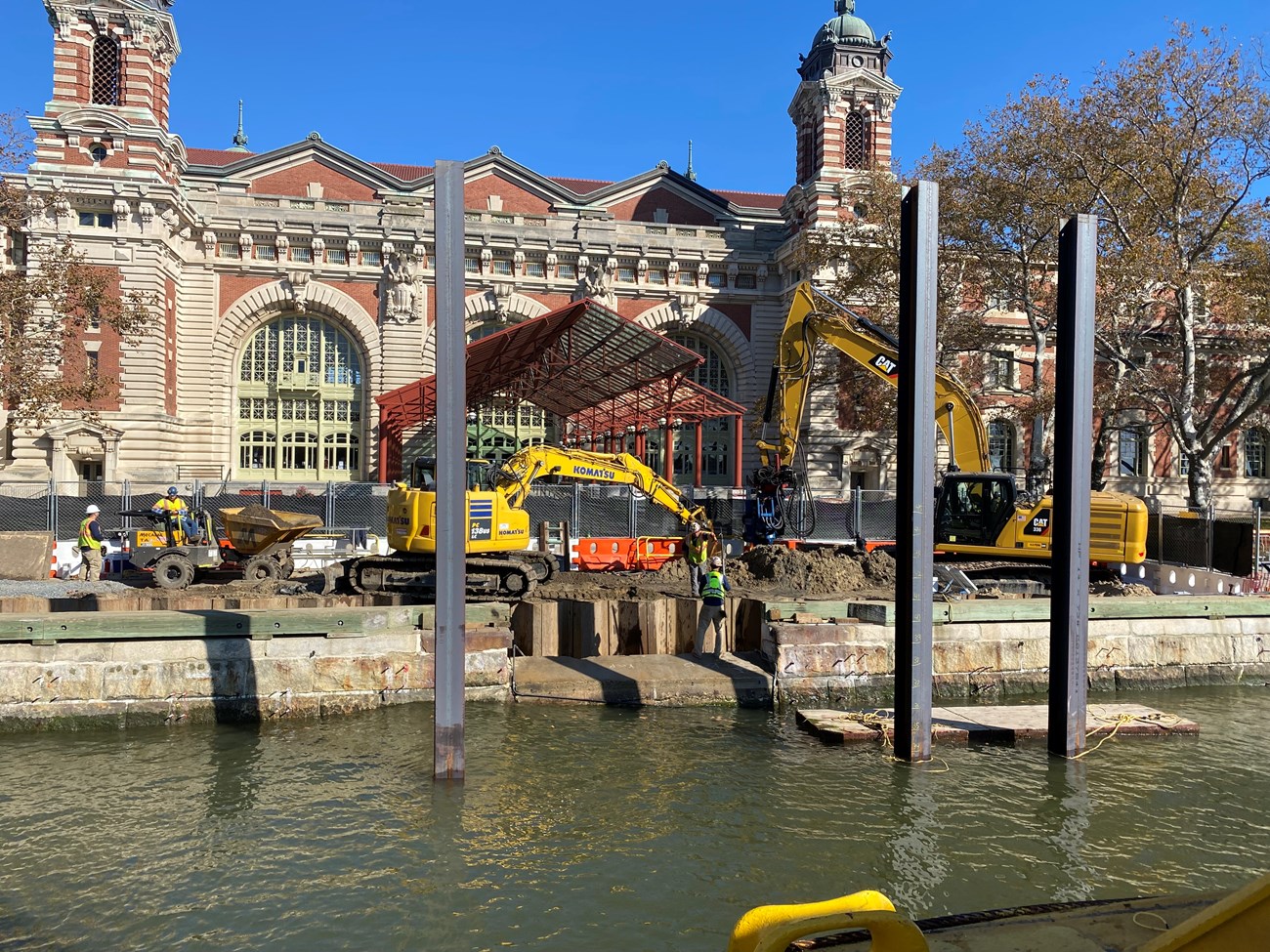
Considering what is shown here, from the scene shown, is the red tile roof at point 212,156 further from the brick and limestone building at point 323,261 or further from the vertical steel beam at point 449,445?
the vertical steel beam at point 449,445

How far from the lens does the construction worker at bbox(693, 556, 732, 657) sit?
1280 cm

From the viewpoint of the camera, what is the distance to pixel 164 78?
38.9m

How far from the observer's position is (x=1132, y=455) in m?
45.5

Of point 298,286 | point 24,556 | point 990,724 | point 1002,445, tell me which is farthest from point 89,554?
point 1002,445

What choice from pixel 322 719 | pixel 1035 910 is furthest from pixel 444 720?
pixel 1035 910

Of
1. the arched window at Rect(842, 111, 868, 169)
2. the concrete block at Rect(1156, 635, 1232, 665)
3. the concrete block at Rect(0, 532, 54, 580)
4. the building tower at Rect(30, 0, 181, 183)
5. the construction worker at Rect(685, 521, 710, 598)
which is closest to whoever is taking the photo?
the concrete block at Rect(1156, 635, 1232, 665)

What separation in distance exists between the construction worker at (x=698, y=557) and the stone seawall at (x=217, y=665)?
5.17 m

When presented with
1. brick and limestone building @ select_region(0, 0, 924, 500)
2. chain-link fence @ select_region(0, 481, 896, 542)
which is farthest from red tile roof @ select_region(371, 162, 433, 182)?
chain-link fence @ select_region(0, 481, 896, 542)

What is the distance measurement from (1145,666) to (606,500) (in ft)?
47.3

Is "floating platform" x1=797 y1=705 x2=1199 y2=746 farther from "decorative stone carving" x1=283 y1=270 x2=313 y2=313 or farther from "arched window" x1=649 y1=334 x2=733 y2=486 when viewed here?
"decorative stone carving" x1=283 y1=270 x2=313 y2=313

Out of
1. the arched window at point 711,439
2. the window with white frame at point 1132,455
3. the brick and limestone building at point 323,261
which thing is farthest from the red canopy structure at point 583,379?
the window with white frame at point 1132,455

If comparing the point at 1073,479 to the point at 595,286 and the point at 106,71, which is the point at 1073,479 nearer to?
the point at 595,286

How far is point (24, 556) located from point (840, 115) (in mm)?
38106

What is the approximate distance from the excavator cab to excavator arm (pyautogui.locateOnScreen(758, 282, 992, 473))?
53cm
